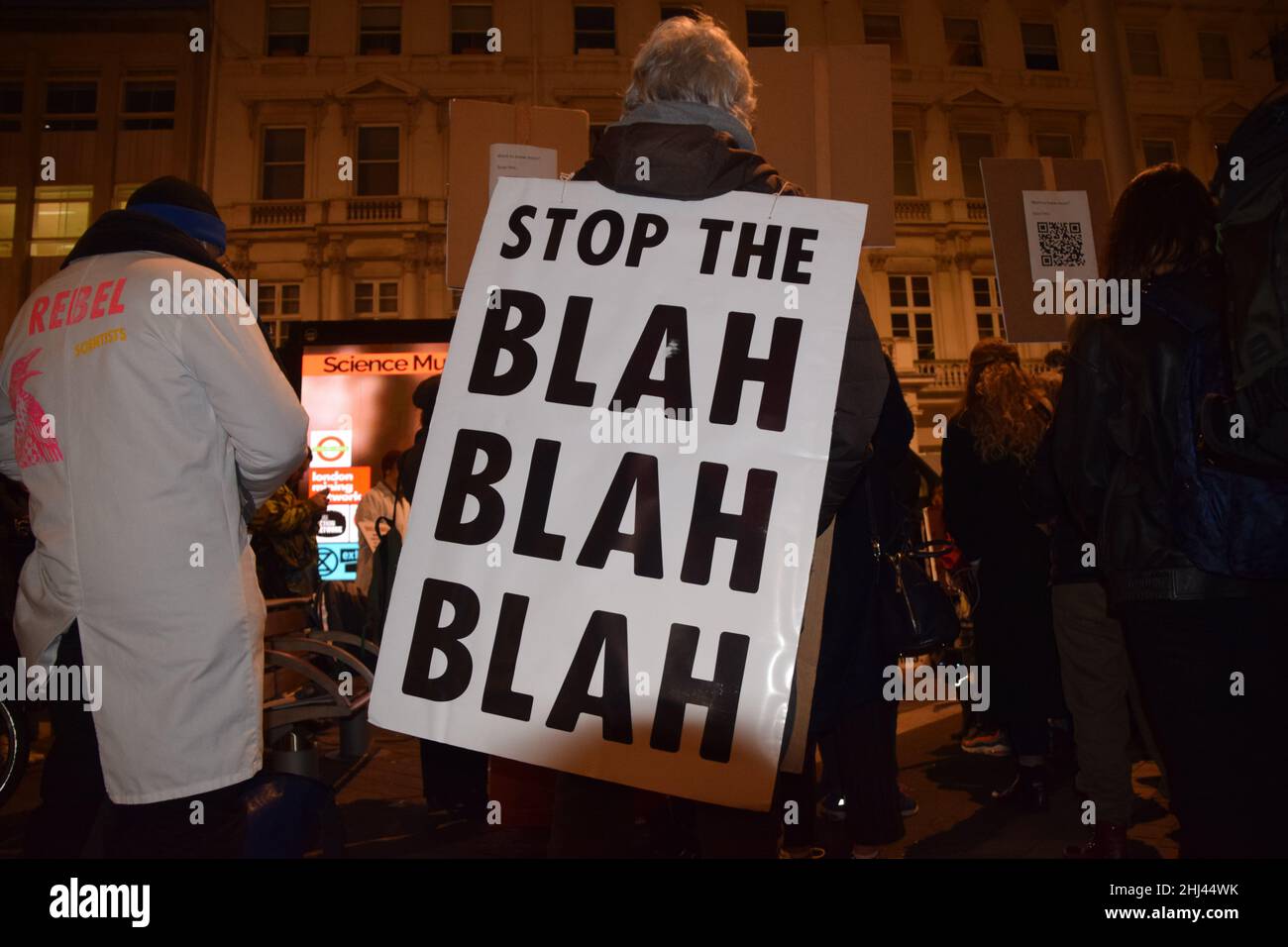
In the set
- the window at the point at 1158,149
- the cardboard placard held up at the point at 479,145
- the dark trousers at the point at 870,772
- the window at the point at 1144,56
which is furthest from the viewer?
the window at the point at 1144,56

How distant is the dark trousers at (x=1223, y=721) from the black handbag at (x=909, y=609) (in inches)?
23.4

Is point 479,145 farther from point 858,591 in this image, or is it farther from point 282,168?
point 282,168

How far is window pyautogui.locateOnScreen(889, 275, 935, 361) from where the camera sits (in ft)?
76.2

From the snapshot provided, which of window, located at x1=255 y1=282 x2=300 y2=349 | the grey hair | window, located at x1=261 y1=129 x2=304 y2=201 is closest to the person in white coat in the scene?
the grey hair

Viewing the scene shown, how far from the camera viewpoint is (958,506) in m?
4.40

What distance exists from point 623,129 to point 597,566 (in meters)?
0.93

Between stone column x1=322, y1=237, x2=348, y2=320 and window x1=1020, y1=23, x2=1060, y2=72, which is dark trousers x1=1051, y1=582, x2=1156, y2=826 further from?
window x1=1020, y1=23, x2=1060, y2=72

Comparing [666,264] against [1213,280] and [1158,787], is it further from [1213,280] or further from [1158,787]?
[1158,787]

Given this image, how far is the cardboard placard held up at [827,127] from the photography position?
327cm

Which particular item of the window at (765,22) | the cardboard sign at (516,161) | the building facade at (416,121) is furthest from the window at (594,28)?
the cardboard sign at (516,161)

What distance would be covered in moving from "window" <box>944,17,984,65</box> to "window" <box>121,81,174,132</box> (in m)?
18.5

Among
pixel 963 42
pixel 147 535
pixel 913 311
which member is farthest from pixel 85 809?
pixel 963 42

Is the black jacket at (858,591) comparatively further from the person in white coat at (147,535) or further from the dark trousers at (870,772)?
the person in white coat at (147,535)

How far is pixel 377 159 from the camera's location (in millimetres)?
21984
